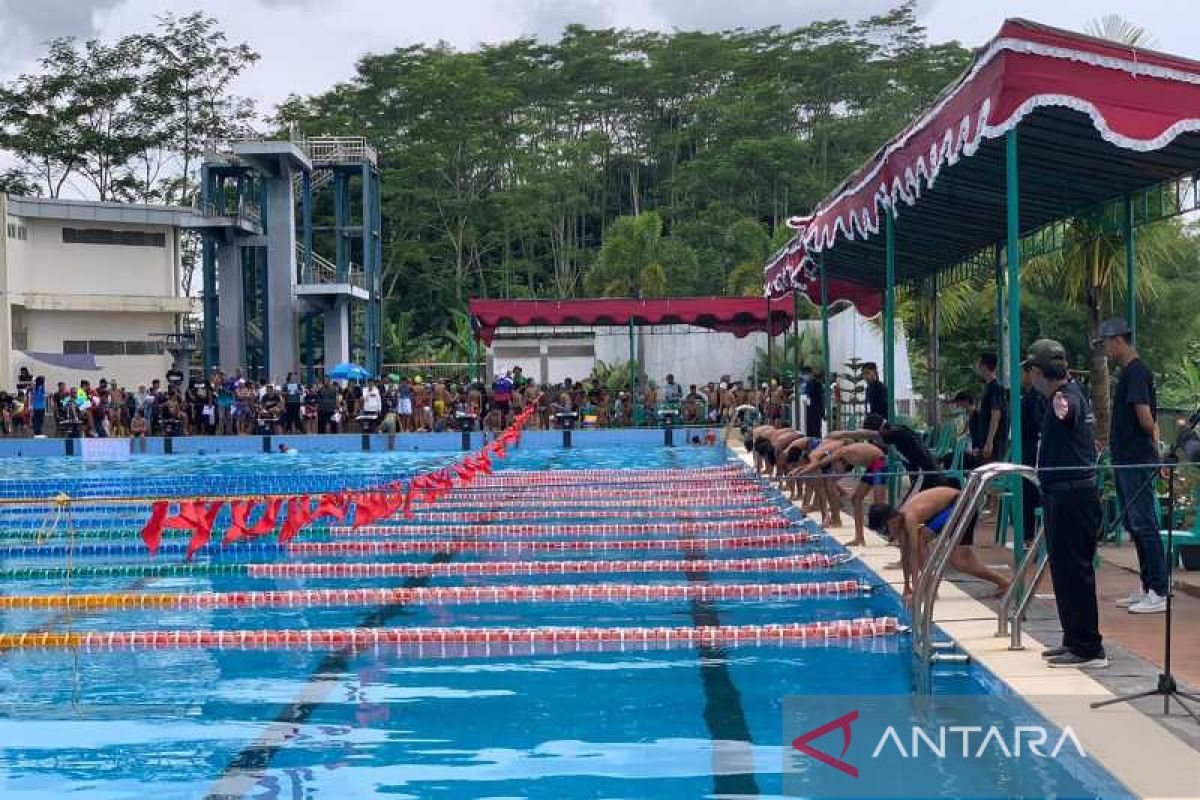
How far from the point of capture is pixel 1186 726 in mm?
5402

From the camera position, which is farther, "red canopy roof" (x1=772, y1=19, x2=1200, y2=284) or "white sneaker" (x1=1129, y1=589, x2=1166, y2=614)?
"white sneaker" (x1=1129, y1=589, x2=1166, y2=614)

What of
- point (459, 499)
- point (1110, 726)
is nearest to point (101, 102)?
point (459, 499)

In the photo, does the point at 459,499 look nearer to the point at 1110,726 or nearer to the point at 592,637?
the point at 592,637

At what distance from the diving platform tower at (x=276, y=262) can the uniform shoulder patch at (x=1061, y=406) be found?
41.0m

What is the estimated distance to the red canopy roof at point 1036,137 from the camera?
304 inches

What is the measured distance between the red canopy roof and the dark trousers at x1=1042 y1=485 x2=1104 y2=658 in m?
2.10

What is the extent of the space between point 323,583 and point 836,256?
8.86 metres

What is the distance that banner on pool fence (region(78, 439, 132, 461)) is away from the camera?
29969 millimetres

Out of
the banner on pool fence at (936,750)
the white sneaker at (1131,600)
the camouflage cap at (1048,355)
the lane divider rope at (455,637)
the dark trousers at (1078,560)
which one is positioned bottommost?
the banner on pool fence at (936,750)

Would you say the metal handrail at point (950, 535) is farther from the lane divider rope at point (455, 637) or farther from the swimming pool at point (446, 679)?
the lane divider rope at point (455, 637)

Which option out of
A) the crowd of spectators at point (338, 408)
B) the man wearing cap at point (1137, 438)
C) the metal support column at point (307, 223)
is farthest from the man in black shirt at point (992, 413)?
the metal support column at point (307, 223)

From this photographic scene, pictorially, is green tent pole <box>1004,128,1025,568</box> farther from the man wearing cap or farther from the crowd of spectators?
the crowd of spectators

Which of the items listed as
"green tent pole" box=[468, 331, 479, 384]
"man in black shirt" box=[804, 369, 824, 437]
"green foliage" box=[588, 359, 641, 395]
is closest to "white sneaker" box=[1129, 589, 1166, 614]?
"man in black shirt" box=[804, 369, 824, 437]

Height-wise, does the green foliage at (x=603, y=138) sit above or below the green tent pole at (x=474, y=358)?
above
